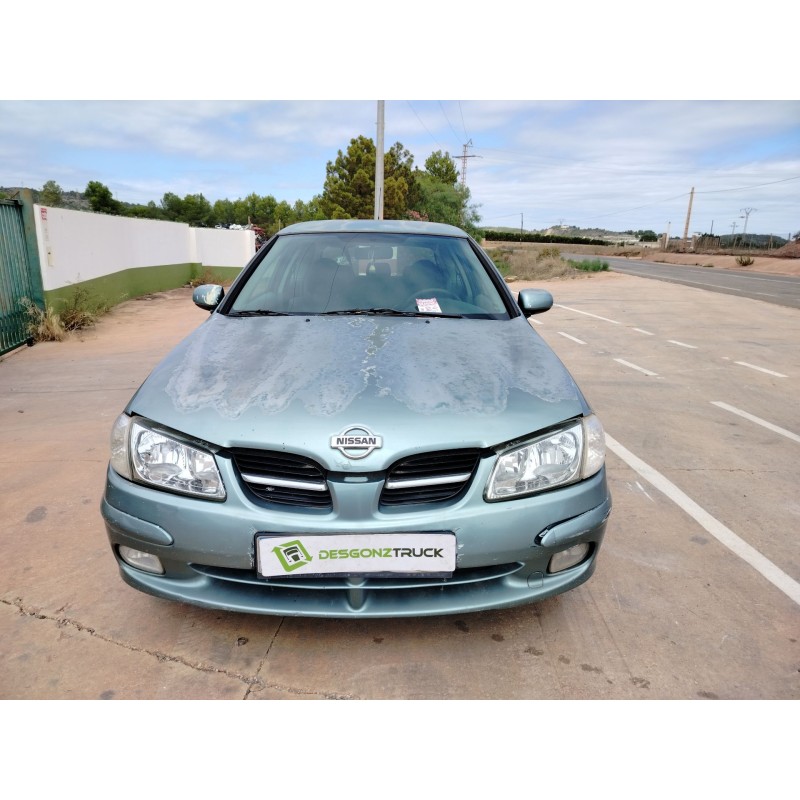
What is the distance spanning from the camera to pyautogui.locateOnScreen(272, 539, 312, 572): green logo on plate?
6.07 ft

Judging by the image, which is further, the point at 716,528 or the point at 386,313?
the point at 716,528

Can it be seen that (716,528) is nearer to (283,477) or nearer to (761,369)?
(283,477)

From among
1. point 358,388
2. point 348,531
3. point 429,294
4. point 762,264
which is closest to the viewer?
point 348,531

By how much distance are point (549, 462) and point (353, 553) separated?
2.33 ft

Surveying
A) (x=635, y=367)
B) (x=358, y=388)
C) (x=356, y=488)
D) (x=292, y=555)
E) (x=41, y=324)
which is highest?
(x=358, y=388)

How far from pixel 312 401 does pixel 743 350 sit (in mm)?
7970

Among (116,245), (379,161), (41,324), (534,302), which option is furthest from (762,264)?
(534,302)

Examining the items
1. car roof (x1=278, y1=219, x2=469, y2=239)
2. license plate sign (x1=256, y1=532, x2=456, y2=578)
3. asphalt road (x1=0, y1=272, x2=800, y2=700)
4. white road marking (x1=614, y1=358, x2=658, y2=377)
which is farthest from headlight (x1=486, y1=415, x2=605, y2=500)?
white road marking (x1=614, y1=358, x2=658, y2=377)

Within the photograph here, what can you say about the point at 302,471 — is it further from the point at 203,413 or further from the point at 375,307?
the point at 375,307

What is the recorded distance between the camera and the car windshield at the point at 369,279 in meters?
3.06

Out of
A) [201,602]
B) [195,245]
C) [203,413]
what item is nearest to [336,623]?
[201,602]

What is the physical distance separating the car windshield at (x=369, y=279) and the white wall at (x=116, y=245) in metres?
6.68

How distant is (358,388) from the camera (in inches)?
83.4

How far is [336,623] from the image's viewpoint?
2314 mm
